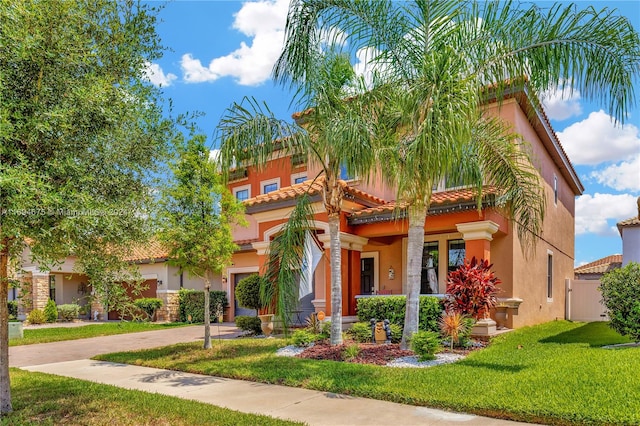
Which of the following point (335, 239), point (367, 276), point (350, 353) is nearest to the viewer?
point (350, 353)

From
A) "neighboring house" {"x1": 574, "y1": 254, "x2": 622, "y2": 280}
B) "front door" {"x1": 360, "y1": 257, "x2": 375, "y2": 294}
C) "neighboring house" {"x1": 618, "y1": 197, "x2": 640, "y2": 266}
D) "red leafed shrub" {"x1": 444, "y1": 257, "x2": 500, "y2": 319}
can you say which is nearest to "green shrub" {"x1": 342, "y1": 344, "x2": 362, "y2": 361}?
"red leafed shrub" {"x1": 444, "y1": 257, "x2": 500, "y2": 319}

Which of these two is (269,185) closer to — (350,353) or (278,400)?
(350,353)

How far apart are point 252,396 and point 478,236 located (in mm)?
7828

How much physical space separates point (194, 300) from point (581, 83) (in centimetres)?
1993

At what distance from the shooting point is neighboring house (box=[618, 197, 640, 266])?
22859 millimetres

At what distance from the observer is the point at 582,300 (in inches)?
904

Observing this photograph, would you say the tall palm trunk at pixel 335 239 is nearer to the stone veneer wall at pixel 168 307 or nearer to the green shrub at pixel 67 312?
the stone veneer wall at pixel 168 307

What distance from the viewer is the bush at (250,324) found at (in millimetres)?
16234

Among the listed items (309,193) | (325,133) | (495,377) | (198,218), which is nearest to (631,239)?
(309,193)

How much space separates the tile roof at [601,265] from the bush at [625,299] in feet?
63.8

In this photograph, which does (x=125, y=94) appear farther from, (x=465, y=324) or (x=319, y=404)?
(x=465, y=324)

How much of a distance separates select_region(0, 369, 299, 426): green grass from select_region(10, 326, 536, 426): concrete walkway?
0.42 metres

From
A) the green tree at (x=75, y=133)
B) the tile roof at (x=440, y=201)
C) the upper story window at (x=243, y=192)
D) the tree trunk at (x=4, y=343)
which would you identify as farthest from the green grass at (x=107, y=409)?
the upper story window at (x=243, y=192)

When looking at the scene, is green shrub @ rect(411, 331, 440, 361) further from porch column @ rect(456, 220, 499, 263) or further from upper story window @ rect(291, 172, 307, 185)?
upper story window @ rect(291, 172, 307, 185)
